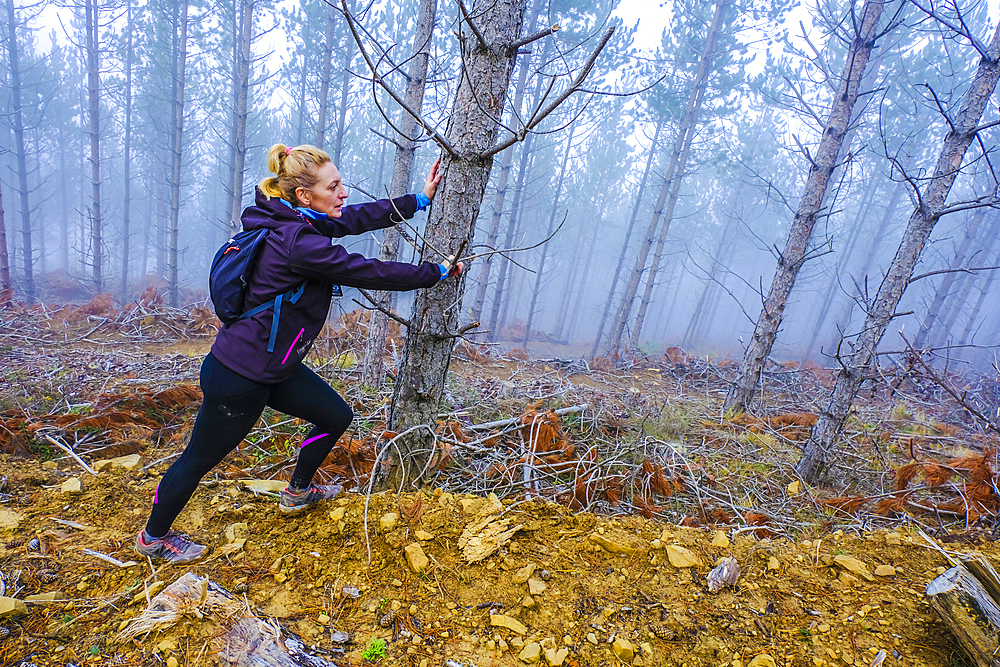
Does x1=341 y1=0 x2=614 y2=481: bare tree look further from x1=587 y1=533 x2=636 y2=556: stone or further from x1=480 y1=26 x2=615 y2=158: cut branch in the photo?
x1=587 y1=533 x2=636 y2=556: stone

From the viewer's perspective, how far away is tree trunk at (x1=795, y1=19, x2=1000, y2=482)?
3490mm

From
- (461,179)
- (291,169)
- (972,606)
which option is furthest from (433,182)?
(972,606)

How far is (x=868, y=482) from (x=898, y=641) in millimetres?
3184

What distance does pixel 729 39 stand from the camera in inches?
490

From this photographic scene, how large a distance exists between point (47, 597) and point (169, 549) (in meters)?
0.39

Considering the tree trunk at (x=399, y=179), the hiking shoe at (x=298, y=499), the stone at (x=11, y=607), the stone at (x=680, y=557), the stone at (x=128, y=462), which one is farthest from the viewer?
the tree trunk at (x=399, y=179)

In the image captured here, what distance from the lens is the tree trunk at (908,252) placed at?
3.49 m

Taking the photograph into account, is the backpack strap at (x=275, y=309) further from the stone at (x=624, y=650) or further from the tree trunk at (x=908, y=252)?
the tree trunk at (x=908, y=252)

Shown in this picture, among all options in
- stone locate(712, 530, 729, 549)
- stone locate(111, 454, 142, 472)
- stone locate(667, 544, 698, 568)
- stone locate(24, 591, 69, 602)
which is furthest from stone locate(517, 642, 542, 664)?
stone locate(111, 454, 142, 472)

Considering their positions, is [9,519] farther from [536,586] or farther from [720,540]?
[720,540]

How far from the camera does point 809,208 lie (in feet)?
19.1

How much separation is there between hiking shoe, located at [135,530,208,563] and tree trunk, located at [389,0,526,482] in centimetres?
109

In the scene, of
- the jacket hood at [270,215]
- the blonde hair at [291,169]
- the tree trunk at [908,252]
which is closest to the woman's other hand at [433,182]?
the blonde hair at [291,169]

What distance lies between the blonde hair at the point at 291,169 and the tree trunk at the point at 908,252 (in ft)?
14.1
